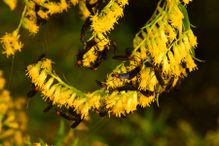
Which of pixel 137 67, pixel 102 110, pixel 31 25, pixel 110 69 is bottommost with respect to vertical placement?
pixel 102 110

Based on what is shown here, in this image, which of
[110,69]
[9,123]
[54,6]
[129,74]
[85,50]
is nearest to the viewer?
[129,74]

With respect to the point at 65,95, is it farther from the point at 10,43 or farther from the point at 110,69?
the point at 110,69

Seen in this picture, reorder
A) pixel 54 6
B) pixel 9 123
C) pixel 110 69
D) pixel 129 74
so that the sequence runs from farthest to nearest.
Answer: pixel 110 69 → pixel 9 123 → pixel 54 6 → pixel 129 74

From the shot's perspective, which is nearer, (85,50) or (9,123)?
(85,50)

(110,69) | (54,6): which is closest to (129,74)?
(54,6)

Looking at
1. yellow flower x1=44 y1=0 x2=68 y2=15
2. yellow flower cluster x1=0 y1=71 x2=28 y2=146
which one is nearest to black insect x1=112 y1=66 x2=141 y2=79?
yellow flower x1=44 y1=0 x2=68 y2=15

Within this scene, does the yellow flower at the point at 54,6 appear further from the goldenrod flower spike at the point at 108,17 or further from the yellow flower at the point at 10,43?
the goldenrod flower spike at the point at 108,17

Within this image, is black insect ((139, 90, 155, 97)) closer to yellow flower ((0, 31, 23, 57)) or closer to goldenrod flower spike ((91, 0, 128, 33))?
goldenrod flower spike ((91, 0, 128, 33))

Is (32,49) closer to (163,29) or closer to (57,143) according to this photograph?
(57,143)

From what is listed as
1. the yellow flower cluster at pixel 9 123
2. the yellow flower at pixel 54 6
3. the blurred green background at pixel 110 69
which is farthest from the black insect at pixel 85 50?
the blurred green background at pixel 110 69
